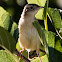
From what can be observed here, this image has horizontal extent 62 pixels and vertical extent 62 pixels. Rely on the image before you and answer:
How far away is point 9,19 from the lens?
799 mm

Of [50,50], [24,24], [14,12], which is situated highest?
[50,50]

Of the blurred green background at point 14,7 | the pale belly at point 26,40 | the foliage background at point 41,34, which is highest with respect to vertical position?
the foliage background at point 41,34

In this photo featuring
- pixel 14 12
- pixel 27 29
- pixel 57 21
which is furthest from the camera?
pixel 14 12

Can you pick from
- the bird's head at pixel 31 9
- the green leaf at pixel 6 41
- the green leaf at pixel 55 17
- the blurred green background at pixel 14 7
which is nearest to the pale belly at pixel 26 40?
the bird's head at pixel 31 9

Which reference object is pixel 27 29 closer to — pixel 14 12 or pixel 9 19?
pixel 9 19

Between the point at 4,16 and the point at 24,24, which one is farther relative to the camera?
the point at 24,24

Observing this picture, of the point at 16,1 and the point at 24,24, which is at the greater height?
the point at 24,24

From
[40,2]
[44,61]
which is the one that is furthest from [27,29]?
[44,61]

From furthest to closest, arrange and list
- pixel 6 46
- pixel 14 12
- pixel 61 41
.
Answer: pixel 14 12 < pixel 61 41 < pixel 6 46

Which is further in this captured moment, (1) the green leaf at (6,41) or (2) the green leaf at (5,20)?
(2) the green leaf at (5,20)

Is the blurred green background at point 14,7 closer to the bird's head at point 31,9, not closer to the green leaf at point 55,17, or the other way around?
the bird's head at point 31,9

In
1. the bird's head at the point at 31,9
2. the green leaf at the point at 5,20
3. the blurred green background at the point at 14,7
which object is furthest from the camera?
the blurred green background at the point at 14,7

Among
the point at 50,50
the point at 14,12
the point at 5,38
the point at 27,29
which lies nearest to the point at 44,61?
the point at 50,50

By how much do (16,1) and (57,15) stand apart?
1980mm
